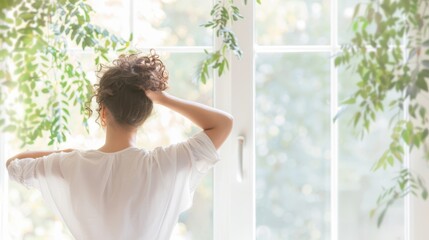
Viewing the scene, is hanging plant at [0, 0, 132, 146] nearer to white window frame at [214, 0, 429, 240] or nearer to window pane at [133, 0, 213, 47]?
window pane at [133, 0, 213, 47]

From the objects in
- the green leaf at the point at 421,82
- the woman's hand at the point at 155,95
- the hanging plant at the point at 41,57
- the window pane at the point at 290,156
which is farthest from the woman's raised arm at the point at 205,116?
the green leaf at the point at 421,82

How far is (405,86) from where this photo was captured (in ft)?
6.98

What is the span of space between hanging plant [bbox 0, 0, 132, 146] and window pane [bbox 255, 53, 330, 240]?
1.96ft

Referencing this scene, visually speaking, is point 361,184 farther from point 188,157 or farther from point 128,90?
point 128,90

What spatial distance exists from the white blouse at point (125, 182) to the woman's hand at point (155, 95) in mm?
156

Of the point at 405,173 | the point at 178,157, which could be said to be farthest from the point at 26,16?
the point at 405,173

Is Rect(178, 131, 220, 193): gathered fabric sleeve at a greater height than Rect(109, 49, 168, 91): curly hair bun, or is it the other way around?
Rect(109, 49, 168, 91): curly hair bun

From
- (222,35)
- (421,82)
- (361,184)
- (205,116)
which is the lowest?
(361,184)

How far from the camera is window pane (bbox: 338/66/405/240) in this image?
8.38ft

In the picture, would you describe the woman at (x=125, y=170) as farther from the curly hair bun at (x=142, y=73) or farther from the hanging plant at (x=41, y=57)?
the hanging plant at (x=41, y=57)

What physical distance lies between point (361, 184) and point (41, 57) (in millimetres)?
1247

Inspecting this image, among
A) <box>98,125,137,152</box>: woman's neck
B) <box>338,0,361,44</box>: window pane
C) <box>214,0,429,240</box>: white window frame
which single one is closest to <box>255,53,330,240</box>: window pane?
<box>214,0,429,240</box>: white window frame

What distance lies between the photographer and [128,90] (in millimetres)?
2055

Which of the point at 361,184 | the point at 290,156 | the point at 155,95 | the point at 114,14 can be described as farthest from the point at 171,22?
the point at 361,184
